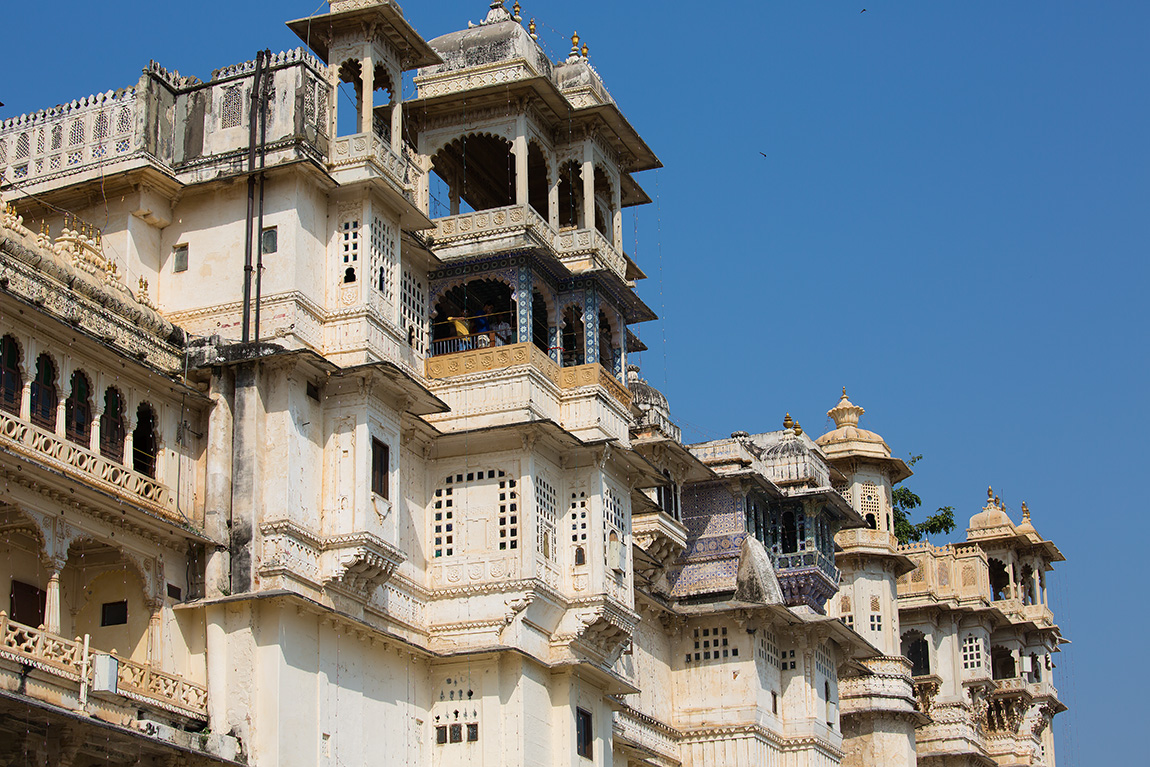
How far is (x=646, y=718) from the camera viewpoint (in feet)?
127

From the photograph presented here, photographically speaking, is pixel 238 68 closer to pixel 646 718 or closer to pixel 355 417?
pixel 355 417

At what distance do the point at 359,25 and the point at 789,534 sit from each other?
19058 millimetres

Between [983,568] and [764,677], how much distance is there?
2007 centimetres

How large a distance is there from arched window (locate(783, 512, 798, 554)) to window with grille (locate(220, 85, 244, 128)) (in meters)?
20.2

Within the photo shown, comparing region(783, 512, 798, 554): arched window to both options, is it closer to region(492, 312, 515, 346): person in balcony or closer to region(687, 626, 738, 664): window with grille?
region(687, 626, 738, 664): window with grille

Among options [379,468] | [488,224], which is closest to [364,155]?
[488,224]

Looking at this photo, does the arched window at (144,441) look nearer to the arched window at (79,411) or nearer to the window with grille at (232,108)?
the arched window at (79,411)

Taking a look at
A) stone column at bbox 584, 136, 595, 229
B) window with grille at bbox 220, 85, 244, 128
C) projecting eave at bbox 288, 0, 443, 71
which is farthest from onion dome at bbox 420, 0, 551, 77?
window with grille at bbox 220, 85, 244, 128

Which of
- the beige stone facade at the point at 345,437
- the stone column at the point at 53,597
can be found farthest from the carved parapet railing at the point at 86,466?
the stone column at the point at 53,597

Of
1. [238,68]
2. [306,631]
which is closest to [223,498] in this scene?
[306,631]

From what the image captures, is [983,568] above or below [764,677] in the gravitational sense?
above

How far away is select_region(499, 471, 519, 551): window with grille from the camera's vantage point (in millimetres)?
31000

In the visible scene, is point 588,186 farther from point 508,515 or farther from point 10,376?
point 10,376

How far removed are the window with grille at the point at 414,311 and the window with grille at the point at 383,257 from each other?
4.77ft
